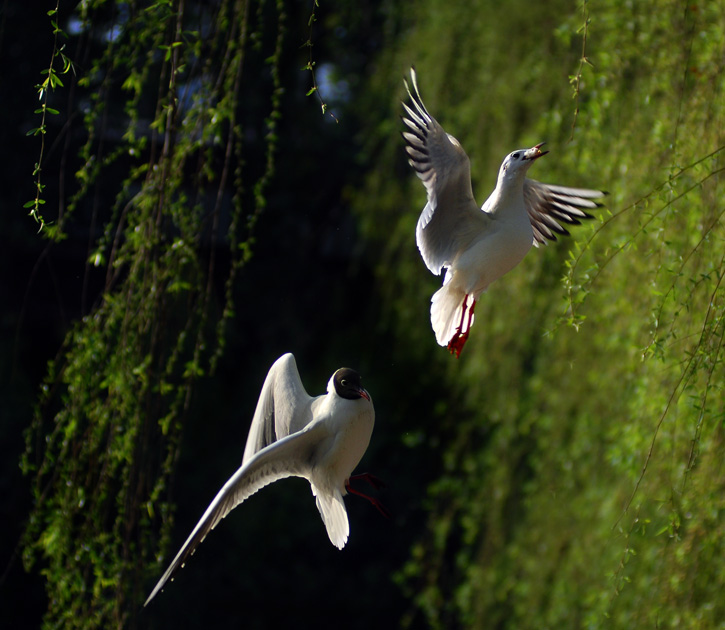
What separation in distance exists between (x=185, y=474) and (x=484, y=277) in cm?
392

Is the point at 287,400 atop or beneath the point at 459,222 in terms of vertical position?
beneath

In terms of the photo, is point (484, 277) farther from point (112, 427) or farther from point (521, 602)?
point (521, 602)

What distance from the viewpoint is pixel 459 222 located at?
1812 mm

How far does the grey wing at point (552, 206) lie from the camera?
2090 mm

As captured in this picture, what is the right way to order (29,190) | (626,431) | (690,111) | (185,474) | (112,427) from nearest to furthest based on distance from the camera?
(112,427) → (690,111) → (626,431) → (29,190) → (185,474)

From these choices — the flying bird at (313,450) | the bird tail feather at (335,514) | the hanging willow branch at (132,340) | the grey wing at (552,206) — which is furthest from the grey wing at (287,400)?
the grey wing at (552,206)

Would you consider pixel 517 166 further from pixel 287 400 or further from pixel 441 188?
pixel 287 400

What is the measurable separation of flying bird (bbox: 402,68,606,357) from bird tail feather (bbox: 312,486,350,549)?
32 cm

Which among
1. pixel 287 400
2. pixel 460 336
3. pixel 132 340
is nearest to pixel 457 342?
pixel 460 336

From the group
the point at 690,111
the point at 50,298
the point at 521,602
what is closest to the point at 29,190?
the point at 50,298

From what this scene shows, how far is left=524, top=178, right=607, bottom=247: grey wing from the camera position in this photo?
2090 millimetres

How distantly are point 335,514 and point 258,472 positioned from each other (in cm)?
18

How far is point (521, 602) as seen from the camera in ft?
12.4

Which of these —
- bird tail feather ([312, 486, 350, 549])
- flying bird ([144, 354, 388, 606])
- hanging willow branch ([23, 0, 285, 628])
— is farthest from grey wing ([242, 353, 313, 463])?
hanging willow branch ([23, 0, 285, 628])
